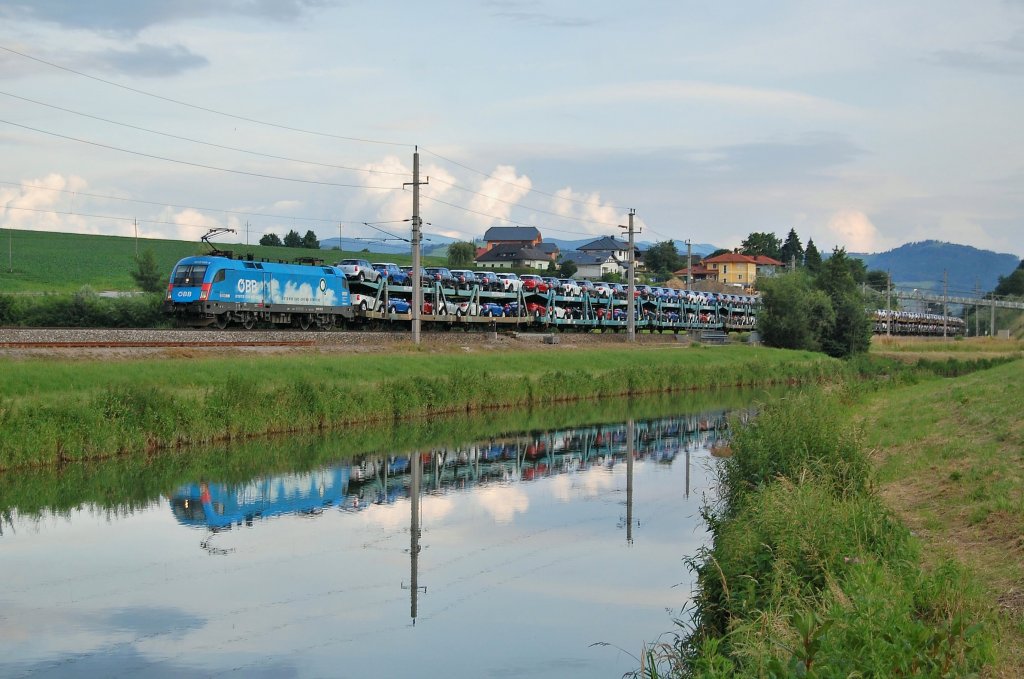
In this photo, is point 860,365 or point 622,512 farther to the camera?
point 860,365

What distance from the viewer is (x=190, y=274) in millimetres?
45438

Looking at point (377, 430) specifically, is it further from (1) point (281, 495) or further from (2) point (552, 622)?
(2) point (552, 622)

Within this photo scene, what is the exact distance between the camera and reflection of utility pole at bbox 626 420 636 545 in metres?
23.2

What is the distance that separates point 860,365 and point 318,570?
55534 mm

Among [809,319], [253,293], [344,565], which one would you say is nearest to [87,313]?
[253,293]

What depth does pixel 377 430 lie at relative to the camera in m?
37.3

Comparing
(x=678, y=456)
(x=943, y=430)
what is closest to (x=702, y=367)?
(x=678, y=456)

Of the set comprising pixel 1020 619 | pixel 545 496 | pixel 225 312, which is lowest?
pixel 545 496

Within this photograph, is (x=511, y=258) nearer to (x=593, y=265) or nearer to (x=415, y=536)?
(x=593, y=265)

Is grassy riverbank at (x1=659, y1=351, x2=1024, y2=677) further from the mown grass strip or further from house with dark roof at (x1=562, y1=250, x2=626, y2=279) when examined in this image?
house with dark roof at (x1=562, y1=250, x2=626, y2=279)

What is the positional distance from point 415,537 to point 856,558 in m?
11.4

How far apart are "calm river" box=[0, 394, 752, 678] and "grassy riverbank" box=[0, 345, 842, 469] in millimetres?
1290

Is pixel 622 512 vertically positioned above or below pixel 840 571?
below

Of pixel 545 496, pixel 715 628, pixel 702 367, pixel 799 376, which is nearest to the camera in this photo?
pixel 715 628
